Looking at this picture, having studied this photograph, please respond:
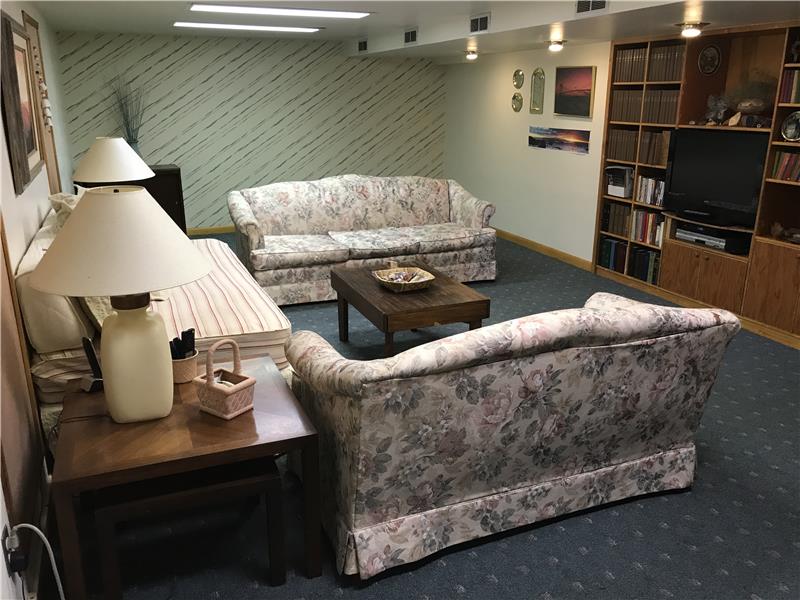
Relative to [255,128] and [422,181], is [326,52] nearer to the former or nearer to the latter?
[255,128]

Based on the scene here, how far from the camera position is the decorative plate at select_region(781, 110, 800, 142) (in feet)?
13.4

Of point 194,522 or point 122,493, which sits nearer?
point 122,493

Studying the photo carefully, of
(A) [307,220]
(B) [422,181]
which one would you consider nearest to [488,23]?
(B) [422,181]

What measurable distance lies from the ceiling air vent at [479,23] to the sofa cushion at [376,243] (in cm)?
170

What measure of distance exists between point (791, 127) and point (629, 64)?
158 cm

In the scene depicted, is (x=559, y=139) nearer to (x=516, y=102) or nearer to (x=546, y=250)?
(x=516, y=102)

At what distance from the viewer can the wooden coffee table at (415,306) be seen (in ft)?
12.0

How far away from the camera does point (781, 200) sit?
444cm

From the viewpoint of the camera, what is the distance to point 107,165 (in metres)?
3.85

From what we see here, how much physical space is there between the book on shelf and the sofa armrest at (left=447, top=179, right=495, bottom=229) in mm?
1051

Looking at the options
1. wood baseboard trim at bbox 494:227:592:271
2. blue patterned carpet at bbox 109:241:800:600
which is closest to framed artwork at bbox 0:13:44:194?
blue patterned carpet at bbox 109:241:800:600

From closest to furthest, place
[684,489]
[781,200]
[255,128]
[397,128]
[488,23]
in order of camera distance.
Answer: [684,489] < [781,200] < [488,23] < [255,128] < [397,128]

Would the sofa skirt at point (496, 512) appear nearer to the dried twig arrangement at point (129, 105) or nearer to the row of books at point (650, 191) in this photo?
the row of books at point (650, 191)

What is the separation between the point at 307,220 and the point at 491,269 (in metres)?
1.66
